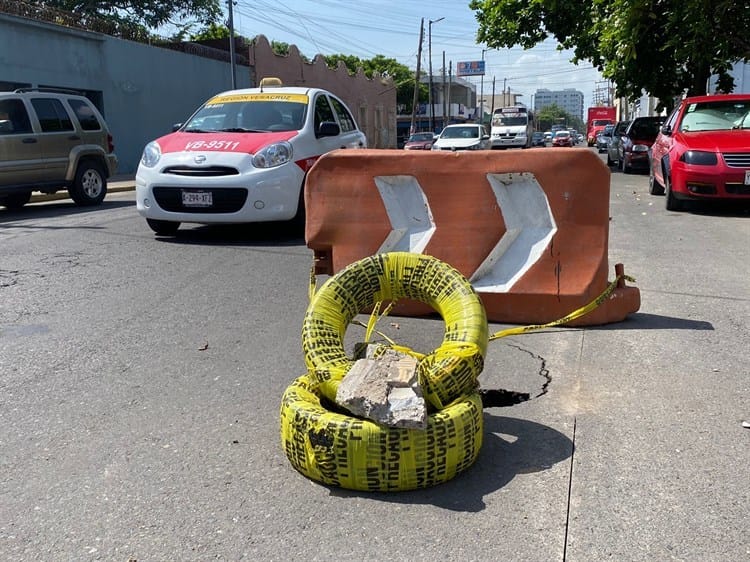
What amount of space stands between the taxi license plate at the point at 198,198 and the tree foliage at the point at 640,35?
34.8 feet

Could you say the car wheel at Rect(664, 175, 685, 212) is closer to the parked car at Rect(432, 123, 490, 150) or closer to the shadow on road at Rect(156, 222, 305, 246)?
the shadow on road at Rect(156, 222, 305, 246)

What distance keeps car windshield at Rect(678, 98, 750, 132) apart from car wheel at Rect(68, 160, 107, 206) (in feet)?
34.5

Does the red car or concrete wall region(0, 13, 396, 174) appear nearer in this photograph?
the red car

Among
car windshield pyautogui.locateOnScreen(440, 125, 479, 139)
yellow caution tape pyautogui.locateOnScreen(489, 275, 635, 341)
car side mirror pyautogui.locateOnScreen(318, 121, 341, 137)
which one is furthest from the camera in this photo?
car windshield pyautogui.locateOnScreen(440, 125, 479, 139)

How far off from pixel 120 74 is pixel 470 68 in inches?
3445

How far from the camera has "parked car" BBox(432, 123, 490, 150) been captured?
28.9 m

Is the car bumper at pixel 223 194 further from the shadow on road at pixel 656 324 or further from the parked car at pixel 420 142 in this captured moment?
the parked car at pixel 420 142

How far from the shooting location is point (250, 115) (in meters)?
9.66

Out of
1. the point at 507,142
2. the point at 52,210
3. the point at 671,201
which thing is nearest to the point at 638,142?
the point at 671,201

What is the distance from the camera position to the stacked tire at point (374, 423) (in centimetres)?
293

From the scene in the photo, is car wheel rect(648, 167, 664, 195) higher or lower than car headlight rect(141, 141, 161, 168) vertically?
lower

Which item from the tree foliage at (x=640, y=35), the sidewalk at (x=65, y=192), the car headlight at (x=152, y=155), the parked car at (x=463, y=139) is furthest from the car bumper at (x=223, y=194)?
the parked car at (x=463, y=139)

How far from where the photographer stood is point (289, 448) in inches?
124

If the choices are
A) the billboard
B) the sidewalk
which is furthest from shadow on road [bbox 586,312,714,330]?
the billboard
